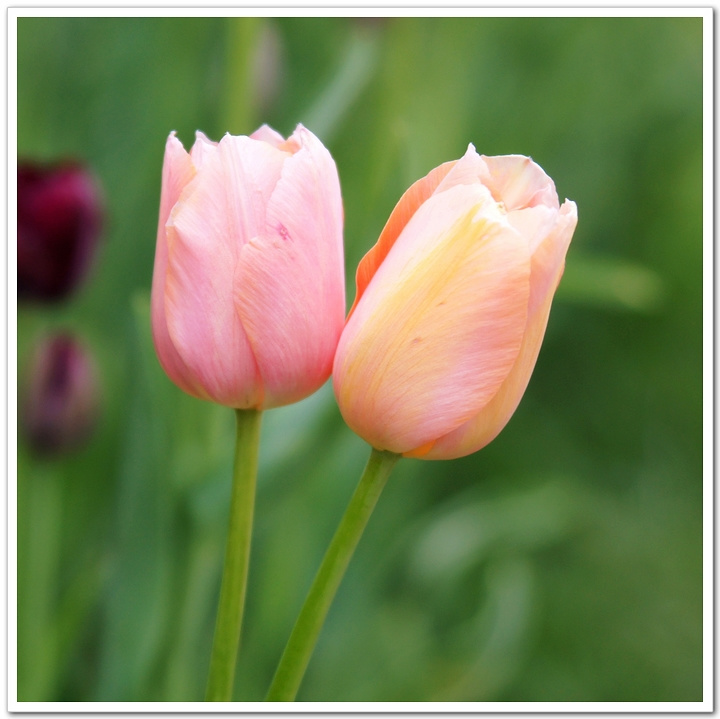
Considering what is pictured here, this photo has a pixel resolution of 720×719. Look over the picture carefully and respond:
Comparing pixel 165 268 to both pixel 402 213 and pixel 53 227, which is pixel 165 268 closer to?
pixel 402 213

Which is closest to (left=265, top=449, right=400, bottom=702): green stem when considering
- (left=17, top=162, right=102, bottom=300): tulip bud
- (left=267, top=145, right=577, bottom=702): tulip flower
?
(left=267, top=145, right=577, bottom=702): tulip flower

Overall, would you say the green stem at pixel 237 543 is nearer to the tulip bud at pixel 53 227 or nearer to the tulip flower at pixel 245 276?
the tulip flower at pixel 245 276

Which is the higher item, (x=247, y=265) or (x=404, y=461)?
(x=247, y=265)

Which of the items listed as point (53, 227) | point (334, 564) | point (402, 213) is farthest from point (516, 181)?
point (53, 227)

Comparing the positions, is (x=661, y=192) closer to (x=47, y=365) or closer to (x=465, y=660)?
(x=465, y=660)

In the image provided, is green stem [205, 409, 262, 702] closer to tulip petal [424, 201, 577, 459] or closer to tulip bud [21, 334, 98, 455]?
tulip petal [424, 201, 577, 459]

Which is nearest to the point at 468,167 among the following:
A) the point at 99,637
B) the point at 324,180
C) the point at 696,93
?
the point at 324,180
